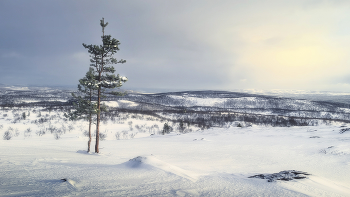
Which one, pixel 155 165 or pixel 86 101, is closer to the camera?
pixel 155 165

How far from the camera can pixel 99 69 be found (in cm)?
1306

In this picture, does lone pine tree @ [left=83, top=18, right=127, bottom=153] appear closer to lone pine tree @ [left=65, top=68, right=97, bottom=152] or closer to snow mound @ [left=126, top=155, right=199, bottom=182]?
lone pine tree @ [left=65, top=68, right=97, bottom=152]

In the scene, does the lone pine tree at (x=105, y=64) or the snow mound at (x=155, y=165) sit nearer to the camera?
the snow mound at (x=155, y=165)

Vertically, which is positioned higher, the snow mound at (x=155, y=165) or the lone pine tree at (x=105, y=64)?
the lone pine tree at (x=105, y=64)

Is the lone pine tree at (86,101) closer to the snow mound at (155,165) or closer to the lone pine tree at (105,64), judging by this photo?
the lone pine tree at (105,64)

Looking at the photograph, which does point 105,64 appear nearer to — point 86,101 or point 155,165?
point 86,101

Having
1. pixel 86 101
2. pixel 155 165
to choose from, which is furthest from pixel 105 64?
pixel 155 165

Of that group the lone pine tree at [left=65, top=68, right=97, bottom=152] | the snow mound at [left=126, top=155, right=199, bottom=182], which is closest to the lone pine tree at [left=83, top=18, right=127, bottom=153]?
the lone pine tree at [left=65, top=68, right=97, bottom=152]

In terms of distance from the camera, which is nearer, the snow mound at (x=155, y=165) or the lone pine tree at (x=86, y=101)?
the snow mound at (x=155, y=165)

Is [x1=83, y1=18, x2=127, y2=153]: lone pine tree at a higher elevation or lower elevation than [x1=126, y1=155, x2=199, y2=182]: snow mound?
higher

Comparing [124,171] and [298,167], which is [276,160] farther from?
[124,171]

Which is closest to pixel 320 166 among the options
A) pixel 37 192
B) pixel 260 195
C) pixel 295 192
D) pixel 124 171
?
Result: pixel 295 192

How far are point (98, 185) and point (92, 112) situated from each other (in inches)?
388

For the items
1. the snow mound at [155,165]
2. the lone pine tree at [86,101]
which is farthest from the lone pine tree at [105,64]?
the snow mound at [155,165]
